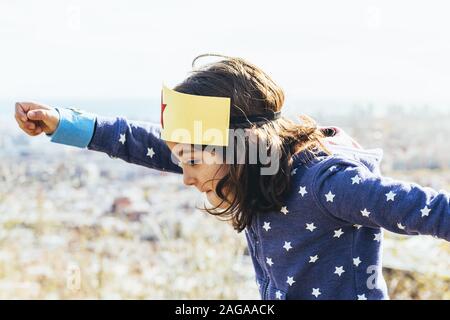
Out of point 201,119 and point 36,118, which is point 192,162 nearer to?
point 201,119

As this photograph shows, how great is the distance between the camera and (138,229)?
2.24 m

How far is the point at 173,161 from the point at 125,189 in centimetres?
100

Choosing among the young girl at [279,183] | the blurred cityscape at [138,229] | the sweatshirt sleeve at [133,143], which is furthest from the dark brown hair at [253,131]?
the blurred cityscape at [138,229]

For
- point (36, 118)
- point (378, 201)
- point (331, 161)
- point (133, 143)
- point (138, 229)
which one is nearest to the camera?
point (378, 201)

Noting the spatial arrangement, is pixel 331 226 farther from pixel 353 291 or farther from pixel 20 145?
pixel 20 145

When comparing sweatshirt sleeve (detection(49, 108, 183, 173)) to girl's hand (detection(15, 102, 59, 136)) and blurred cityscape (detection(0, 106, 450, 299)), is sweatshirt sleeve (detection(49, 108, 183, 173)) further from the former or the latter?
blurred cityscape (detection(0, 106, 450, 299))

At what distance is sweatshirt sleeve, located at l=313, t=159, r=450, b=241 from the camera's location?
94 centimetres

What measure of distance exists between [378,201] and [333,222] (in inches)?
5.9

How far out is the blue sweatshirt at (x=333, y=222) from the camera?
967mm

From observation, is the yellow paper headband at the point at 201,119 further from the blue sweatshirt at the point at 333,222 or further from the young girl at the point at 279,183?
the blue sweatshirt at the point at 333,222

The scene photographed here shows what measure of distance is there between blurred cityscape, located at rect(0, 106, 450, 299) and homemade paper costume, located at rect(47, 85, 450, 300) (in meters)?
0.76

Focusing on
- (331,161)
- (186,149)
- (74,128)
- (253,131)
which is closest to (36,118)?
(74,128)

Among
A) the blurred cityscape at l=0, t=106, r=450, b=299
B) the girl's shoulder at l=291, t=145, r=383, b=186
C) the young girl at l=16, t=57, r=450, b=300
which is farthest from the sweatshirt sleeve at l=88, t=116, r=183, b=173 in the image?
the blurred cityscape at l=0, t=106, r=450, b=299

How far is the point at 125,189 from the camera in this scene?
2354 millimetres
